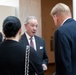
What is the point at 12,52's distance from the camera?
1860 millimetres

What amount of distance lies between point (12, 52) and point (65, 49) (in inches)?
24.6

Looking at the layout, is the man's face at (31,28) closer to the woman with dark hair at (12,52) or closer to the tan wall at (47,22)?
the woman with dark hair at (12,52)

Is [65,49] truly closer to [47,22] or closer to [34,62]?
[34,62]

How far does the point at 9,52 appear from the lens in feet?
6.13

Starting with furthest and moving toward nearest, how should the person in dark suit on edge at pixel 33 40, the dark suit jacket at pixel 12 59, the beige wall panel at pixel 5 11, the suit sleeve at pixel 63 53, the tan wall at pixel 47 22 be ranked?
the tan wall at pixel 47 22 < the beige wall panel at pixel 5 11 < the person in dark suit on edge at pixel 33 40 < the suit sleeve at pixel 63 53 < the dark suit jacket at pixel 12 59

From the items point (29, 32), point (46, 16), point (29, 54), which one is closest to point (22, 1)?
point (29, 32)

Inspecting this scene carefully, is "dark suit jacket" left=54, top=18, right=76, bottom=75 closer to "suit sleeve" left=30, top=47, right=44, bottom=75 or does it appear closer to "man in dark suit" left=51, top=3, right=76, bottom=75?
"man in dark suit" left=51, top=3, right=76, bottom=75

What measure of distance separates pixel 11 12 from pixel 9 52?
263cm

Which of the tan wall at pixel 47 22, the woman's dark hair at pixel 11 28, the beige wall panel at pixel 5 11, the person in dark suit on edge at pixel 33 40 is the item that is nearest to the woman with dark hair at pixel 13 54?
the woman's dark hair at pixel 11 28

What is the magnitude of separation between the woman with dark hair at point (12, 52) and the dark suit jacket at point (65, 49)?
519 mm

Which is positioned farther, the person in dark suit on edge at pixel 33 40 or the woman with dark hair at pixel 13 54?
the person in dark suit on edge at pixel 33 40

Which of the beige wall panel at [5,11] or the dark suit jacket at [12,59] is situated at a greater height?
the beige wall panel at [5,11]

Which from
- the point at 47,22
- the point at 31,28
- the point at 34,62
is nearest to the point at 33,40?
the point at 31,28

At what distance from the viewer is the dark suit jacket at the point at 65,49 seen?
86.4 inches
